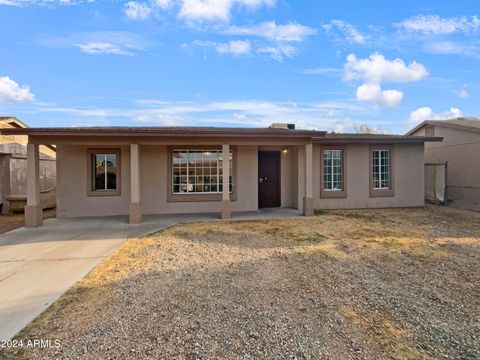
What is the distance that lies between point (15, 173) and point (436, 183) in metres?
19.3

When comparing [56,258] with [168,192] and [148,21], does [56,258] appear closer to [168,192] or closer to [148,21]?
[168,192]

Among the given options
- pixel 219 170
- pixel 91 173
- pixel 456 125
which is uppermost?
pixel 456 125

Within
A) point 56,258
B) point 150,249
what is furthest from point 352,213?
point 56,258

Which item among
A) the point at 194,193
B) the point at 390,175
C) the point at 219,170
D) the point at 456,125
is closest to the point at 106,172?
the point at 194,193

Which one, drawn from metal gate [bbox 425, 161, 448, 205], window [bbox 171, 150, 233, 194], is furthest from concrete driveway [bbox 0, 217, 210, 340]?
metal gate [bbox 425, 161, 448, 205]

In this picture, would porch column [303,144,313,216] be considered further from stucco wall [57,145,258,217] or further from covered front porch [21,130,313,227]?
stucco wall [57,145,258,217]

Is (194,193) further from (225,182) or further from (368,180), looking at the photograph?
(368,180)

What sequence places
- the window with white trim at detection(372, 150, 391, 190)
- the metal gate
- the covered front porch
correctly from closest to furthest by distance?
the covered front porch, the window with white trim at detection(372, 150, 391, 190), the metal gate

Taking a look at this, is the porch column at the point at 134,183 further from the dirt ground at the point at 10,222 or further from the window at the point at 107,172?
the dirt ground at the point at 10,222

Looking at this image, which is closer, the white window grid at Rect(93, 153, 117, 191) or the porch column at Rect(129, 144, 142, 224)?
the porch column at Rect(129, 144, 142, 224)

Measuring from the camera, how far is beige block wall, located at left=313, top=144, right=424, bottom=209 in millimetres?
11328

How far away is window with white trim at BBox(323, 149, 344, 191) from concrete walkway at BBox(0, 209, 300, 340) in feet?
8.13

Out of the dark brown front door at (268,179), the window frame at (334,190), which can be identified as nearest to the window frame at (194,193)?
the dark brown front door at (268,179)

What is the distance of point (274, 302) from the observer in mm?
3627
